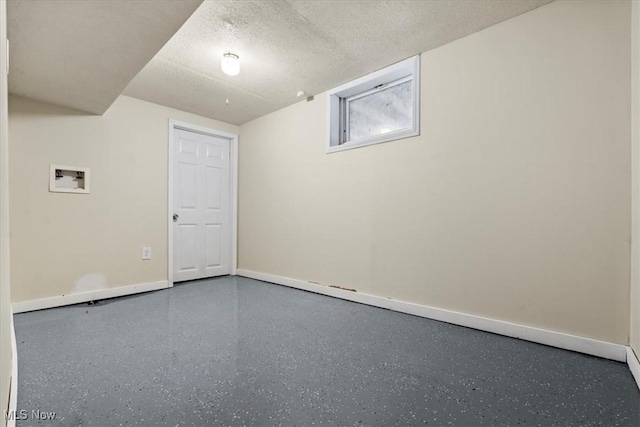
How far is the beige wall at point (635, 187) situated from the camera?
155cm

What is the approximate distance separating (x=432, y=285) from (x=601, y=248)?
43.1 inches

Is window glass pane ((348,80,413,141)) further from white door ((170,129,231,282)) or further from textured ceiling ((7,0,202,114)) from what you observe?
white door ((170,129,231,282))

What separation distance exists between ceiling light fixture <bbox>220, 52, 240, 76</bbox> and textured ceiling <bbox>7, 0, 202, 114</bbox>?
688mm

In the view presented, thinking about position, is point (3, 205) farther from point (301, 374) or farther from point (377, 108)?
point (377, 108)

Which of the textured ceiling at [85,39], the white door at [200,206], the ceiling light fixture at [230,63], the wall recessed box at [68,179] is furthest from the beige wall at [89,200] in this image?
the ceiling light fixture at [230,63]

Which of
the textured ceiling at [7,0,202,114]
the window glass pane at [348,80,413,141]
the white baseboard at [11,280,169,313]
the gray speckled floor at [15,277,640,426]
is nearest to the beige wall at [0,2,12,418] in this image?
the gray speckled floor at [15,277,640,426]

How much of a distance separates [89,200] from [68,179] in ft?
0.85

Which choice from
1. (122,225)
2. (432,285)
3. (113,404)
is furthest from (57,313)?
(432,285)

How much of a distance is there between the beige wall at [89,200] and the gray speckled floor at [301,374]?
545 millimetres

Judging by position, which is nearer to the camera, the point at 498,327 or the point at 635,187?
the point at 635,187

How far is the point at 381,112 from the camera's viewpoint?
118 inches

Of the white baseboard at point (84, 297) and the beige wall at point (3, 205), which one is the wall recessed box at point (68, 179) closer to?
the white baseboard at point (84, 297)

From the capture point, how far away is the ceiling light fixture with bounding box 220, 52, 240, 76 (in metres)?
2.48

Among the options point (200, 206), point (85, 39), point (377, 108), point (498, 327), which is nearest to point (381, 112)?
point (377, 108)
